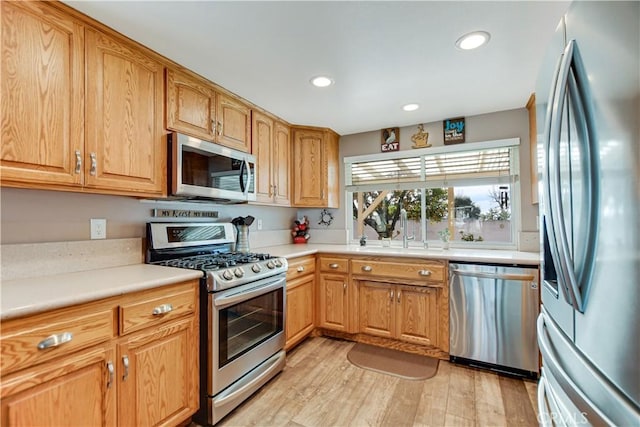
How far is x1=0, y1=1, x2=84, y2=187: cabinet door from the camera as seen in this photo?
126 cm

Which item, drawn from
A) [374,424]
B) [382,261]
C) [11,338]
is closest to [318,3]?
[11,338]

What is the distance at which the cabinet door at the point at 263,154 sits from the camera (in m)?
2.67

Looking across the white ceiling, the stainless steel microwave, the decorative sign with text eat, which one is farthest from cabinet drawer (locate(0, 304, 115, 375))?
the decorative sign with text eat

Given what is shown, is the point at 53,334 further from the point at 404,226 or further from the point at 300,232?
the point at 404,226

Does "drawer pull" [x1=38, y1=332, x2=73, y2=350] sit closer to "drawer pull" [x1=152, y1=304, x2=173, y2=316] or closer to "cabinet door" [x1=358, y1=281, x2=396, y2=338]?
"drawer pull" [x1=152, y1=304, x2=173, y2=316]

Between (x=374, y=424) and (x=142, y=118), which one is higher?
(x=142, y=118)

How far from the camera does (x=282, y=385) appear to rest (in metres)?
2.12

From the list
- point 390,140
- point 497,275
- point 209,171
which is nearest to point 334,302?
point 497,275

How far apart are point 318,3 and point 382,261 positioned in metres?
1.99

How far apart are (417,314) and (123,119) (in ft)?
8.27

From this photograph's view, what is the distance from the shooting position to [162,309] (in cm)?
149

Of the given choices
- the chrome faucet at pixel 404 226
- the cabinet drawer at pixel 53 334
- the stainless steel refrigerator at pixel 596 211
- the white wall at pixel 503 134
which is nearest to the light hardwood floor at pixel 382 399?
the cabinet drawer at pixel 53 334

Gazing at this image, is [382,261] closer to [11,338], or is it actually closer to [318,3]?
[318,3]

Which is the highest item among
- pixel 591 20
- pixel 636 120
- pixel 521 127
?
pixel 521 127
